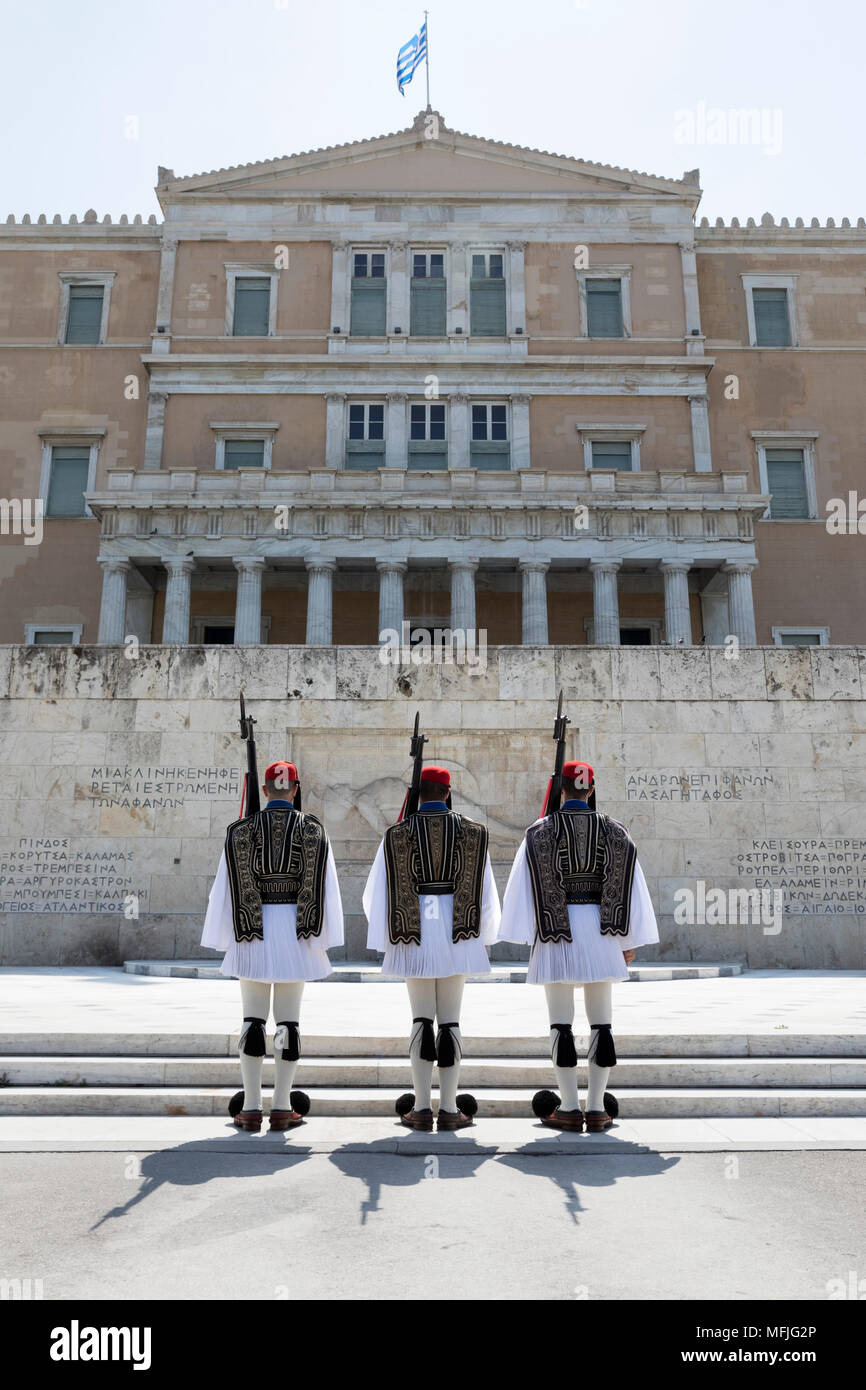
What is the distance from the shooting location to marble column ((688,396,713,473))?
3288 centimetres

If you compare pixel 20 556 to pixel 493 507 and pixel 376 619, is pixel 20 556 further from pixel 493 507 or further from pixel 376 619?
pixel 493 507

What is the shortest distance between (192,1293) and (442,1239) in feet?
3.24

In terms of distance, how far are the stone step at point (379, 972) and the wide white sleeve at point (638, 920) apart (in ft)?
17.9

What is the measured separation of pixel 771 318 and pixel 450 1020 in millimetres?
34638

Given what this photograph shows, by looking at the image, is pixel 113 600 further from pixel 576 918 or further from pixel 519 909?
pixel 576 918

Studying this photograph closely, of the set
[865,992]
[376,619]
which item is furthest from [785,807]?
[376,619]

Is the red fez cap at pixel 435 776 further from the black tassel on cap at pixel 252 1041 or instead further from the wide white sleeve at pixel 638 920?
the black tassel on cap at pixel 252 1041

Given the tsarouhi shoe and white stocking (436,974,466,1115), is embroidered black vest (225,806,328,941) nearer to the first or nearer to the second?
white stocking (436,974,466,1115)

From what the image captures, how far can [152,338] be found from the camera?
3422cm

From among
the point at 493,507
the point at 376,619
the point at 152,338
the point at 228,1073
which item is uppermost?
the point at 152,338

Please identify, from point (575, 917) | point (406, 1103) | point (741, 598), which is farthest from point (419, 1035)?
point (741, 598)

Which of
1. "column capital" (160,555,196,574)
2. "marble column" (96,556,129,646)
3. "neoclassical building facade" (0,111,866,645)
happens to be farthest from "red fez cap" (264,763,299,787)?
"neoclassical building facade" (0,111,866,645)

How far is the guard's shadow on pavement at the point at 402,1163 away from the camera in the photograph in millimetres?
4781

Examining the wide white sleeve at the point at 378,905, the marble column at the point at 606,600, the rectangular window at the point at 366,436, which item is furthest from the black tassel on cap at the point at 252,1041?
the rectangular window at the point at 366,436
